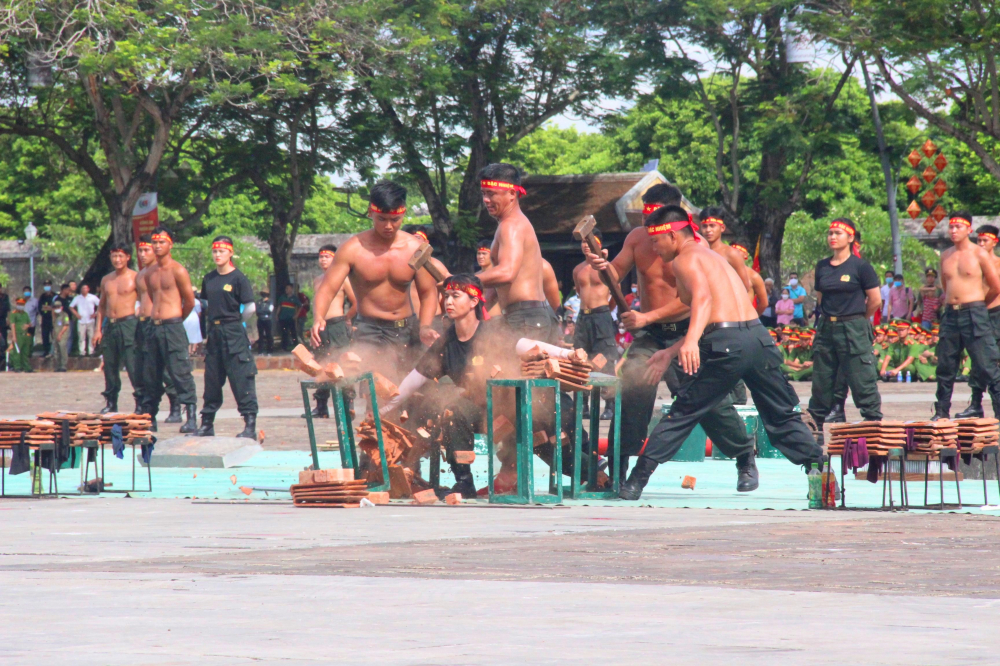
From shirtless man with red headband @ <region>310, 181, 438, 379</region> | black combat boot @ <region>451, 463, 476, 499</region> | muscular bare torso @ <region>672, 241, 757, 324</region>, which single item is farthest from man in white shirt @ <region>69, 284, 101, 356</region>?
muscular bare torso @ <region>672, 241, 757, 324</region>

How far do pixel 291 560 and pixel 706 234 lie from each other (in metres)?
6.59

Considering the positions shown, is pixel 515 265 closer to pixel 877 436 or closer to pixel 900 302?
pixel 877 436

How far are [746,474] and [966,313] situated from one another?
16.6 ft

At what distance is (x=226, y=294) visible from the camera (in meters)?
14.1

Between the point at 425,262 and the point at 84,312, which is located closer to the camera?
the point at 425,262

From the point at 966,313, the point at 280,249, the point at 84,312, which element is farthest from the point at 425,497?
the point at 280,249

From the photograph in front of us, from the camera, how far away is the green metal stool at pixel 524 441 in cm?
891

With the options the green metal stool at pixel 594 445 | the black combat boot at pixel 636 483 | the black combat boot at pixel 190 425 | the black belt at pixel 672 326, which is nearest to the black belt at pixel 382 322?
the green metal stool at pixel 594 445

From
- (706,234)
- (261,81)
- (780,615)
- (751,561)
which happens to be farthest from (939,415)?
→ (261,81)

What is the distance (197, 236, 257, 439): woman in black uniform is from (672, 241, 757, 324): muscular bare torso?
19.3 feet

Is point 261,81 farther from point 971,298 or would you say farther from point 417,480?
point 417,480

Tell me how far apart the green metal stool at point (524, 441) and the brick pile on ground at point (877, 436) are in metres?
1.57

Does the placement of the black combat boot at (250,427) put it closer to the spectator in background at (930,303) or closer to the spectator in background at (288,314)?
the spectator in background at (930,303)

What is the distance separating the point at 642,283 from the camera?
1003cm
